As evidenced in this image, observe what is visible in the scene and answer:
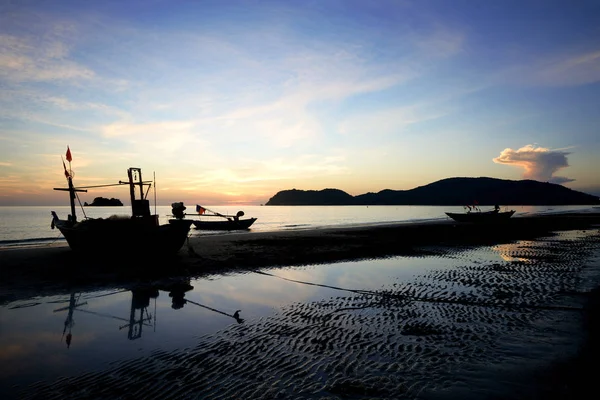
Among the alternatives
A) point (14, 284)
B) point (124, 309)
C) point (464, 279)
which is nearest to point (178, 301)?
point (124, 309)

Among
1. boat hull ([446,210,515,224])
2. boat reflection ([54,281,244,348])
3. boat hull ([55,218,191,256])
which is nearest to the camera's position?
boat reflection ([54,281,244,348])

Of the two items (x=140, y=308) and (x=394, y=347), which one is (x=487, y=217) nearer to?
(x=394, y=347)

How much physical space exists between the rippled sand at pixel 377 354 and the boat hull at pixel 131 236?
1296cm

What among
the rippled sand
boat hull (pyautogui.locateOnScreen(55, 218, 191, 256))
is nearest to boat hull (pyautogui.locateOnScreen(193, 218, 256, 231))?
boat hull (pyautogui.locateOnScreen(55, 218, 191, 256))

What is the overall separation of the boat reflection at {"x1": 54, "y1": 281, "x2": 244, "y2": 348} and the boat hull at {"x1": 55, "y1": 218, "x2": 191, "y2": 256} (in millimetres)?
7139

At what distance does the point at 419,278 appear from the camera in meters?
15.1

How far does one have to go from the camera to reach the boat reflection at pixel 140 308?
883cm

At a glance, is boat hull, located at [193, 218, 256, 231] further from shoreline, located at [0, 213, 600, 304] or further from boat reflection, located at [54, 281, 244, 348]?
boat reflection, located at [54, 281, 244, 348]

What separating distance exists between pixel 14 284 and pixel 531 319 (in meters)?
Result: 19.7

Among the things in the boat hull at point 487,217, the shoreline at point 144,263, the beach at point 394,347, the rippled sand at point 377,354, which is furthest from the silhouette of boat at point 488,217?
the rippled sand at point 377,354

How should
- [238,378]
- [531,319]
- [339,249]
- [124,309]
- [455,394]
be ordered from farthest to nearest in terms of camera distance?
1. [339,249]
2. [124,309]
3. [531,319]
4. [238,378]
5. [455,394]

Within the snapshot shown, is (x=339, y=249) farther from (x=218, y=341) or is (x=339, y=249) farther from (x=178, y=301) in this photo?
(x=218, y=341)

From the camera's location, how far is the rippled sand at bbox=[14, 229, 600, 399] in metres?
5.55

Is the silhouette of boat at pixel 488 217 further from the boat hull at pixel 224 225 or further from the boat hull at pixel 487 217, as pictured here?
the boat hull at pixel 224 225
